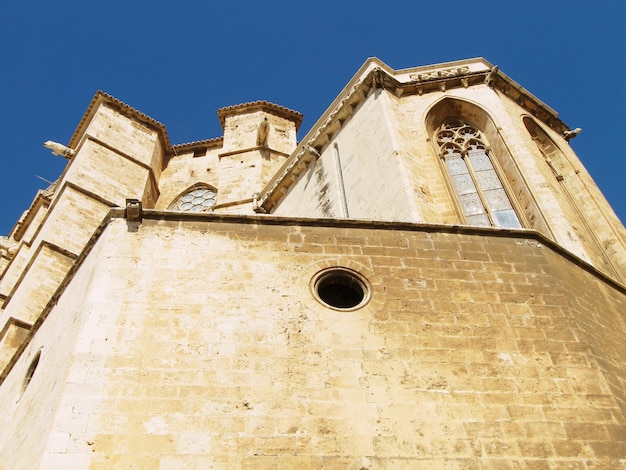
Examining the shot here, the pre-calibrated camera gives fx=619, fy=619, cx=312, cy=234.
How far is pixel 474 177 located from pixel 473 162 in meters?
0.32

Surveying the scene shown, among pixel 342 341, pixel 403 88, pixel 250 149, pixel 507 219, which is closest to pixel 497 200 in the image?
pixel 507 219

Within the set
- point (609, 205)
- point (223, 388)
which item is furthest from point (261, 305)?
point (609, 205)

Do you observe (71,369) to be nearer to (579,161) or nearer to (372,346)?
(372,346)

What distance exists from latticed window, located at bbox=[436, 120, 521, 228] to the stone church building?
0.16 feet

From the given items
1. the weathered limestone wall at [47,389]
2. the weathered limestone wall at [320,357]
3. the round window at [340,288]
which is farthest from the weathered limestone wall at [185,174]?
the round window at [340,288]

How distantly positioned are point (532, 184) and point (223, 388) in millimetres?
4968

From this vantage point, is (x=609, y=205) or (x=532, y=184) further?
(x=609, y=205)

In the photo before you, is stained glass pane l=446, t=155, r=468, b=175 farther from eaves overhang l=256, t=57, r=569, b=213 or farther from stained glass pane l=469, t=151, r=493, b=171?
eaves overhang l=256, t=57, r=569, b=213

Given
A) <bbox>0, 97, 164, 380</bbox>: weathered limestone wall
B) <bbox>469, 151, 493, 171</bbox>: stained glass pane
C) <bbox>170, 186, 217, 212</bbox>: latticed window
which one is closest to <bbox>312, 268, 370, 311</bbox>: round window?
<bbox>469, 151, 493, 171</bbox>: stained glass pane

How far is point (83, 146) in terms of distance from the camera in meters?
14.6

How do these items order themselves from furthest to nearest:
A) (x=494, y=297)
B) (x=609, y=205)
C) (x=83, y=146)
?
(x=83, y=146) < (x=609, y=205) < (x=494, y=297)

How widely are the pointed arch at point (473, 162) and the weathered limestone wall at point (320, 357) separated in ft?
5.71

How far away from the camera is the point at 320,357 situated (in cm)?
477

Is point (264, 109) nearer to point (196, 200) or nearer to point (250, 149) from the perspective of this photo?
point (250, 149)
